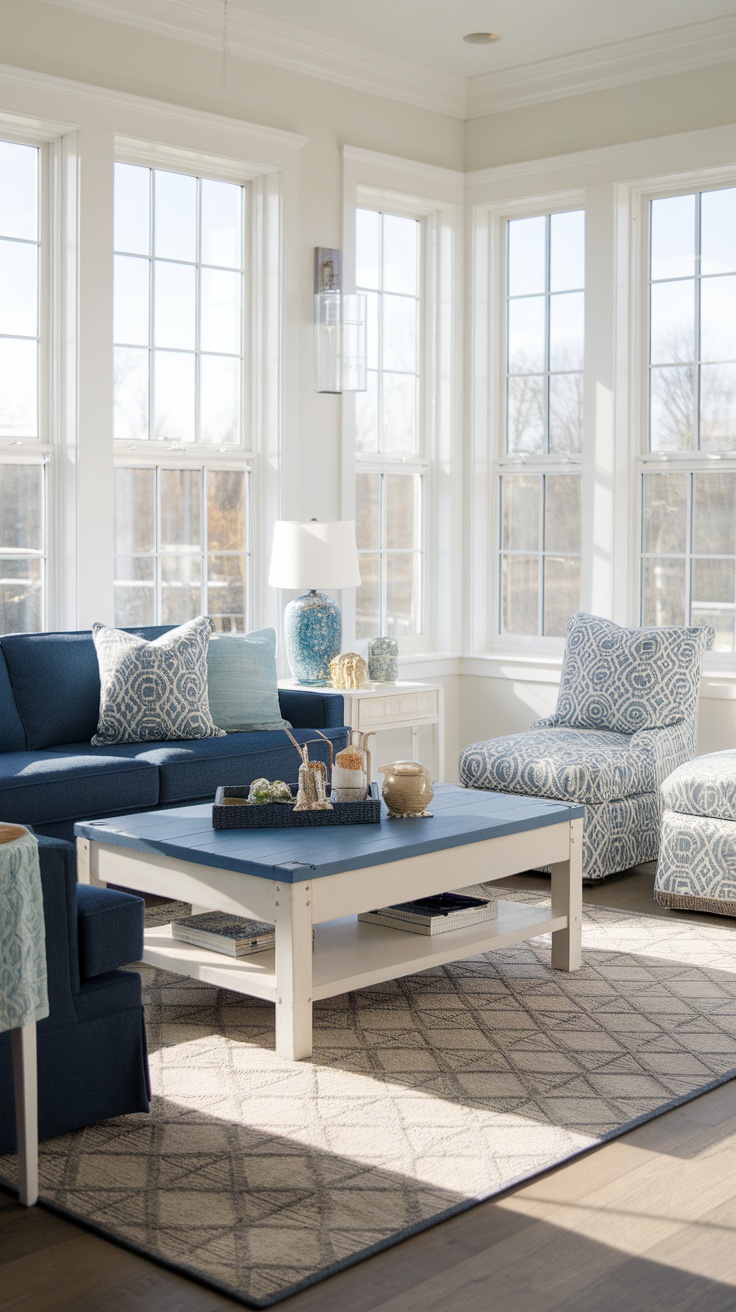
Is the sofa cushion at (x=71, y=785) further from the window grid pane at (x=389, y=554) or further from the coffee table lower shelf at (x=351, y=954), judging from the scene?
the window grid pane at (x=389, y=554)

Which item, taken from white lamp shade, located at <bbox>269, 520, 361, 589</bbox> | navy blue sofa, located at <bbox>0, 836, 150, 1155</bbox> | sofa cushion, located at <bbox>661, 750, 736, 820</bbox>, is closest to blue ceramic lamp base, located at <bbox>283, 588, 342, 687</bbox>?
white lamp shade, located at <bbox>269, 520, 361, 589</bbox>

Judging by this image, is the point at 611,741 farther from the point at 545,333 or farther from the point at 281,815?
the point at 545,333

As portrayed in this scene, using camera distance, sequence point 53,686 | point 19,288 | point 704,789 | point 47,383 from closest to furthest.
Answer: point 704,789
point 53,686
point 19,288
point 47,383

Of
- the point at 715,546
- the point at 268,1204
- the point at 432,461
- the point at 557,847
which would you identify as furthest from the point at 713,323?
the point at 268,1204

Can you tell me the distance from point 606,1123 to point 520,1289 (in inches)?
29.3

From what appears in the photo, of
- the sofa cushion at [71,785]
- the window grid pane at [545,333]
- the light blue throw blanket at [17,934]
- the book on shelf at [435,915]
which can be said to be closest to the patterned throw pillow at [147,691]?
the sofa cushion at [71,785]

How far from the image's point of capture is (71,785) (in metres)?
4.47

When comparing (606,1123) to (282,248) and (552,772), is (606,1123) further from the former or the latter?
(282,248)

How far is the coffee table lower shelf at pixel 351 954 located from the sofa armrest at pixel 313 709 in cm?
157

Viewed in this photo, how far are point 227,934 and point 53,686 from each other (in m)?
1.67

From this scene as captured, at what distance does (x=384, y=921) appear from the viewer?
3984mm

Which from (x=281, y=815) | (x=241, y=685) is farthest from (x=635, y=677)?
(x=281, y=815)

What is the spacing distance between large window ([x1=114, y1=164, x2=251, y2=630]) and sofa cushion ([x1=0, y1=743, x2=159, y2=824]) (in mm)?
1268

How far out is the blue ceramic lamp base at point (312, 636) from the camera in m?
5.97
